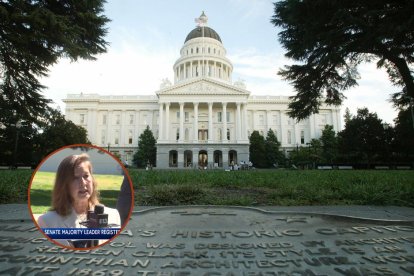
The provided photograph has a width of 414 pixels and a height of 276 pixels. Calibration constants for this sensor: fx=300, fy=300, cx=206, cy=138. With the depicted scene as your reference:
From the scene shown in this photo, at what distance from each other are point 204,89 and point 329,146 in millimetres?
28870

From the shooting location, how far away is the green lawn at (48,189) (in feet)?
7.19

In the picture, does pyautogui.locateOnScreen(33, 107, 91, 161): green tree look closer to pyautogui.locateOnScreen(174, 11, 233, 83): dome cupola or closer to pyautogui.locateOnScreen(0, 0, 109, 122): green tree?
pyautogui.locateOnScreen(0, 0, 109, 122): green tree

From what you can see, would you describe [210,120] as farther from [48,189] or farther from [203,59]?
[48,189]

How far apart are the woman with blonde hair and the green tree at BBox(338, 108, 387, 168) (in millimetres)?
48649

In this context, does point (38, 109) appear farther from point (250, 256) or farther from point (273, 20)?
point (250, 256)

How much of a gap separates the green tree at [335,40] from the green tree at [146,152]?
5603 cm

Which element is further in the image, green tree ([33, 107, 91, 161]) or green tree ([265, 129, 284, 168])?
green tree ([265, 129, 284, 168])

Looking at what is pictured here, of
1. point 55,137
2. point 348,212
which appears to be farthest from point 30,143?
point 348,212

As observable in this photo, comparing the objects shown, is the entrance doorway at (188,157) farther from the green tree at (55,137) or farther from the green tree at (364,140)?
the green tree at (364,140)

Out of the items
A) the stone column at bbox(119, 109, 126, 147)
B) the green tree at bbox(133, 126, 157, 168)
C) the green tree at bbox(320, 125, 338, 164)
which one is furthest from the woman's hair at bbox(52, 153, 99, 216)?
the stone column at bbox(119, 109, 126, 147)

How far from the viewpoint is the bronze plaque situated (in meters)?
3.04

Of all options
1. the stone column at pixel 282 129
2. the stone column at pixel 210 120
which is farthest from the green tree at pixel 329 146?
the stone column at pixel 210 120

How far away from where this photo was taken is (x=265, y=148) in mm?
66188

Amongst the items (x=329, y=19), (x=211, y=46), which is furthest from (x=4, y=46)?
(x=211, y=46)
